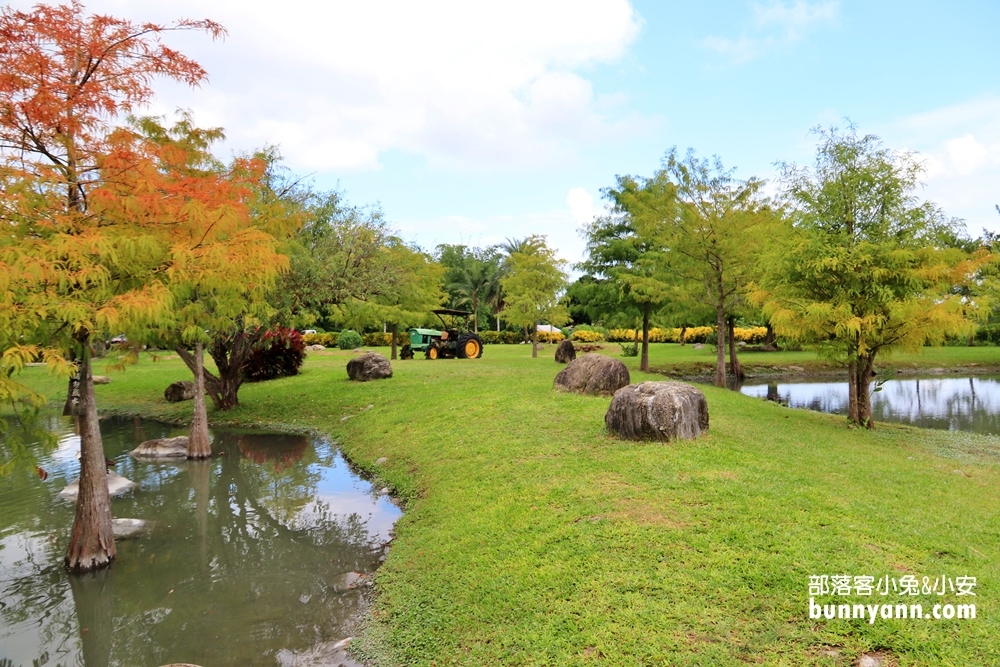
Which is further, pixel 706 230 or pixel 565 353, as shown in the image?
pixel 565 353

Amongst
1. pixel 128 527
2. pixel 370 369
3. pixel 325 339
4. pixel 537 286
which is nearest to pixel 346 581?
pixel 128 527

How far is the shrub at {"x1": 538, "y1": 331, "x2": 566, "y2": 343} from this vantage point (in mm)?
41653

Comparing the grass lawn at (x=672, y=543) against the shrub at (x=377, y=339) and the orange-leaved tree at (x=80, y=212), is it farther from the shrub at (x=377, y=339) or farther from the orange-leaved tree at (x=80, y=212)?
the shrub at (x=377, y=339)

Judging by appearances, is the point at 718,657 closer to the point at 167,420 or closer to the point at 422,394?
the point at 422,394

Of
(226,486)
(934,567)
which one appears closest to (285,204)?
(226,486)

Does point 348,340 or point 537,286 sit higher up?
point 537,286

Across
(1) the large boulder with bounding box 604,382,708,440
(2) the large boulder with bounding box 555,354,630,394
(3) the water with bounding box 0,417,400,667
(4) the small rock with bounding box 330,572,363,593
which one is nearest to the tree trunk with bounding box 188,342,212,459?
(3) the water with bounding box 0,417,400,667

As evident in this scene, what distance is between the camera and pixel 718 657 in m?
3.75

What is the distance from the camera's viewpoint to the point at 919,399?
17.9 metres

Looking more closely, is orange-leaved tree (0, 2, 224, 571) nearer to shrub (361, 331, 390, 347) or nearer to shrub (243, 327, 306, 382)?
shrub (243, 327, 306, 382)

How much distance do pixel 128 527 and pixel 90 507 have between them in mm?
1392

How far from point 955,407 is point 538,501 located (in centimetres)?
1560

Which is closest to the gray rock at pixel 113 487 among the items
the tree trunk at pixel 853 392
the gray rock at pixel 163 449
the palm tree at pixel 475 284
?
the gray rock at pixel 163 449

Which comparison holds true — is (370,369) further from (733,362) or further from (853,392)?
(733,362)
